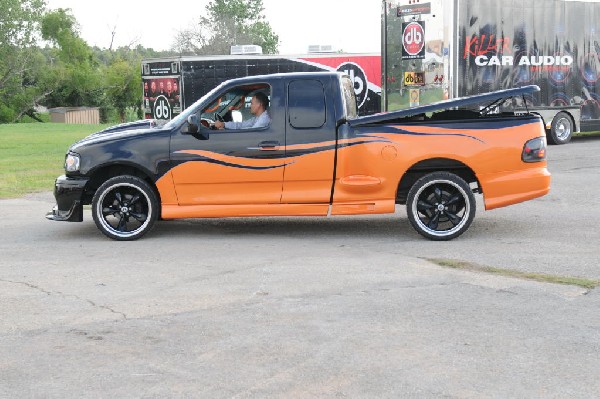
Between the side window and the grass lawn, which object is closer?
the side window

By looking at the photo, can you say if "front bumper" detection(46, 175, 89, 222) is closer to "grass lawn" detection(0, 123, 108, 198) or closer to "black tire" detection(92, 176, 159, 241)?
"black tire" detection(92, 176, 159, 241)

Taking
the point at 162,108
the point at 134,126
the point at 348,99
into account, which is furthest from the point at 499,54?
the point at 134,126

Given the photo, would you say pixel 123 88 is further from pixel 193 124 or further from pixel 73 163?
pixel 193 124

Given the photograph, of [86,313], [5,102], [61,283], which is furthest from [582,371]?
[5,102]

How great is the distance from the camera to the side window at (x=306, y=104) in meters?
9.45

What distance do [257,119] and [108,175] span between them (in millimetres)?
1783

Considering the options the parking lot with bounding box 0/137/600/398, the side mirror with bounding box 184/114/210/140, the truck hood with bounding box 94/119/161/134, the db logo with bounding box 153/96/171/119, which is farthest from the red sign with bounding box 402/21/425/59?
the side mirror with bounding box 184/114/210/140

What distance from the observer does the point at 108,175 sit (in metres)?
9.74

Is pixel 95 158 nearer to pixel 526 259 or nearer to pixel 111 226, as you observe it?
pixel 111 226

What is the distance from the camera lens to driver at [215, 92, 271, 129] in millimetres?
9555

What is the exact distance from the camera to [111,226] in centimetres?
970

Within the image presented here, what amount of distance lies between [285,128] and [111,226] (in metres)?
2.22

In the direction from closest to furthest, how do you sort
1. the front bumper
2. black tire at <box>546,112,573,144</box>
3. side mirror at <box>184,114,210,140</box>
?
side mirror at <box>184,114,210,140</box>, the front bumper, black tire at <box>546,112,573,144</box>

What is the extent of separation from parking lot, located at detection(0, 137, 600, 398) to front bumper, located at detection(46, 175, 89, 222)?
1.01ft
